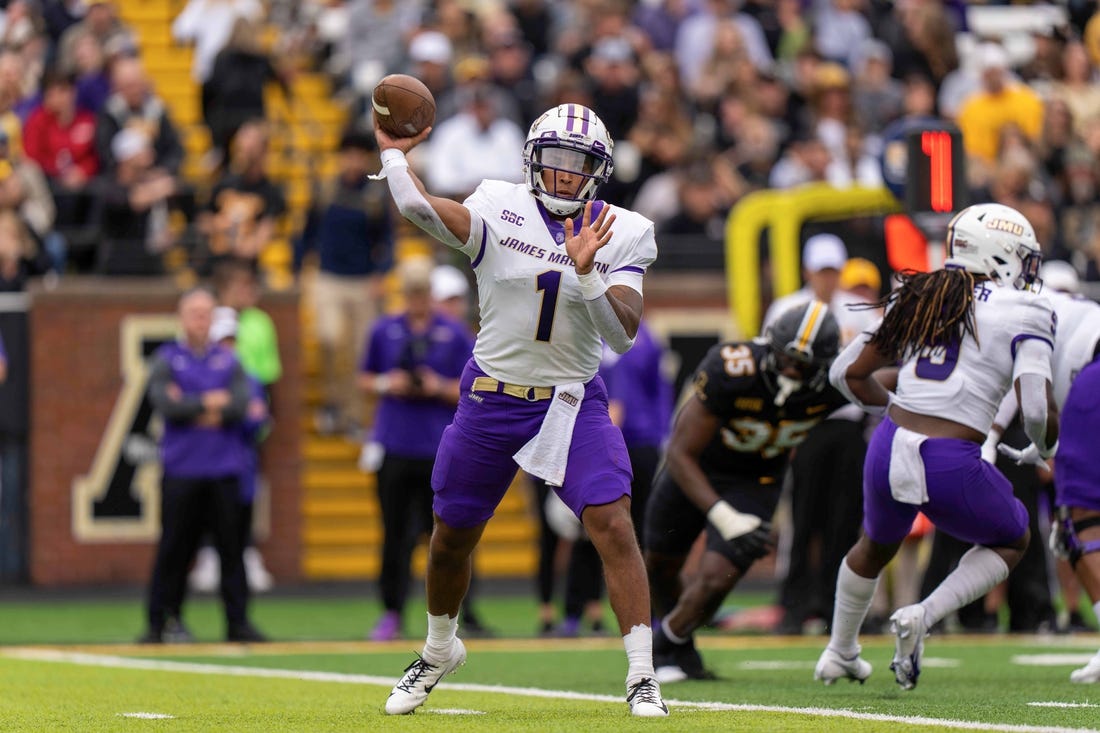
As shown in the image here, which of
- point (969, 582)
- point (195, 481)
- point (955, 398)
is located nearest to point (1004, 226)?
point (955, 398)

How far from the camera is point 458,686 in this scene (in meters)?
9.41

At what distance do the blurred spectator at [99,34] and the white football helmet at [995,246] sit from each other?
10567 millimetres

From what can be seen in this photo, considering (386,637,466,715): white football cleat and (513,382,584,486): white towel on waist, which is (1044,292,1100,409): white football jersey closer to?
(513,382,584,486): white towel on waist

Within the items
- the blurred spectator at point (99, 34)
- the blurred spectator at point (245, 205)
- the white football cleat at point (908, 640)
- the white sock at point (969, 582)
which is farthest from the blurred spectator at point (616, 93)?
the white football cleat at point (908, 640)

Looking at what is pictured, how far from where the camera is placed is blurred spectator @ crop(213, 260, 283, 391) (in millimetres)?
16109

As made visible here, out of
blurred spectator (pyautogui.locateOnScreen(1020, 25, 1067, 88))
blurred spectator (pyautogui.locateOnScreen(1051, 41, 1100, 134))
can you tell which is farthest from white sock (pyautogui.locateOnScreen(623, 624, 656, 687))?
blurred spectator (pyautogui.locateOnScreen(1020, 25, 1067, 88))

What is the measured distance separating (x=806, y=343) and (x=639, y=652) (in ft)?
7.68

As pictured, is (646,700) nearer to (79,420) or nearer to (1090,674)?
(1090,674)

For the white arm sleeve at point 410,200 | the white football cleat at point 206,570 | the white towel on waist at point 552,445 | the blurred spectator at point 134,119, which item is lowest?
the white football cleat at point 206,570

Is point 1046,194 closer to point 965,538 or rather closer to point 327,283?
point 327,283

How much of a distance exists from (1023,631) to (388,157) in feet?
22.6

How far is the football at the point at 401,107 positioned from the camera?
25.3 feet

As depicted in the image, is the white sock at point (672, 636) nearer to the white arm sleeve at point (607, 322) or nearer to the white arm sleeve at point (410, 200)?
the white arm sleeve at point (607, 322)

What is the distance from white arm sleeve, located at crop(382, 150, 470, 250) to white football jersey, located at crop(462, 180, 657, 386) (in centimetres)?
11
